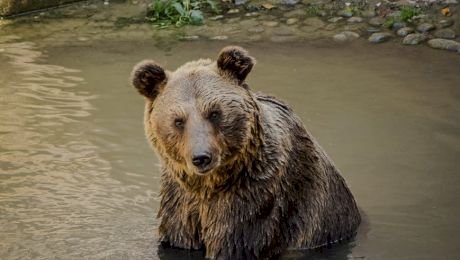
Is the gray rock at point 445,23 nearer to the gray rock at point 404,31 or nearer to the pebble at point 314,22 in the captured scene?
the gray rock at point 404,31

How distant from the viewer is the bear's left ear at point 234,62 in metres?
5.40

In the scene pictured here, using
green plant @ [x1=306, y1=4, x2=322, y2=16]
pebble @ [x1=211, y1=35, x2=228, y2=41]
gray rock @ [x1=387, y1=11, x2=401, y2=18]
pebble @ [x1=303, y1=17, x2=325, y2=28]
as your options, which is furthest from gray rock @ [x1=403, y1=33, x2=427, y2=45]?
pebble @ [x1=211, y1=35, x2=228, y2=41]

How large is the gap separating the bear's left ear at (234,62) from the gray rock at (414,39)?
221 inches

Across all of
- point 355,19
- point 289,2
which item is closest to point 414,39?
point 355,19

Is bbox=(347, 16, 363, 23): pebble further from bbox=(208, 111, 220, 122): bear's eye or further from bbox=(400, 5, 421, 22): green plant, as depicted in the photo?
bbox=(208, 111, 220, 122): bear's eye

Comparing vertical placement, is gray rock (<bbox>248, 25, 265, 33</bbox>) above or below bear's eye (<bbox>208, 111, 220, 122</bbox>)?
below

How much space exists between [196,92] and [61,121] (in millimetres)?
3709

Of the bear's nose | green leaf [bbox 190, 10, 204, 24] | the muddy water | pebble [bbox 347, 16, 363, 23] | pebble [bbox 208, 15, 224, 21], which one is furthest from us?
pebble [bbox 208, 15, 224, 21]

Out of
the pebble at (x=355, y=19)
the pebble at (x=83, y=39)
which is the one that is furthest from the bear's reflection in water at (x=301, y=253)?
the pebble at (x=83, y=39)

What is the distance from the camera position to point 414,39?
10672 mm

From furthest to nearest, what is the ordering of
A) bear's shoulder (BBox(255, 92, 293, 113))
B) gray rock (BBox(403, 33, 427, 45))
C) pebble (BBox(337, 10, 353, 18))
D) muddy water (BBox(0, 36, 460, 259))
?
pebble (BBox(337, 10, 353, 18)) → gray rock (BBox(403, 33, 427, 45)) → muddy water (BBox(0, 36, 460, 259)) → bear's shoulder (BBox(255, 92, 293, 113))

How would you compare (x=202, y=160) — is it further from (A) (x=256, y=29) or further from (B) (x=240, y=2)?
(B) (x=240, y=2)

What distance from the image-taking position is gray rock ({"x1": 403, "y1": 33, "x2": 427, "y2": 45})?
1063cm

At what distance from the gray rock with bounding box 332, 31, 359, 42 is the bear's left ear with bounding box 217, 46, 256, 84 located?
18.3 ft
